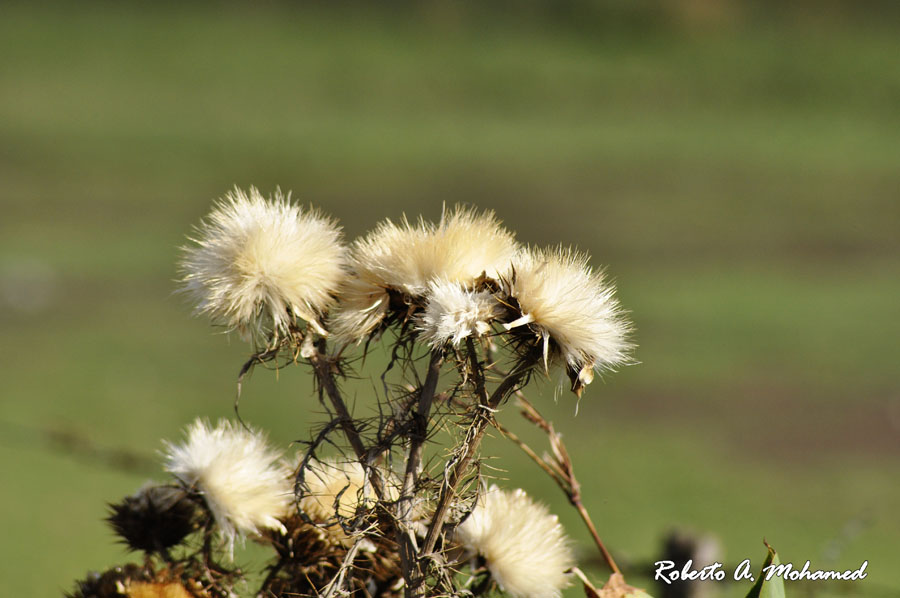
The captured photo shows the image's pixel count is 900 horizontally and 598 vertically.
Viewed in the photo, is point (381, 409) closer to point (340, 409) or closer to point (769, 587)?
point (340, 409)

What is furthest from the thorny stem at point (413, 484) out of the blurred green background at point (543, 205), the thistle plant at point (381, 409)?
the blurred green background at point (543, 205)

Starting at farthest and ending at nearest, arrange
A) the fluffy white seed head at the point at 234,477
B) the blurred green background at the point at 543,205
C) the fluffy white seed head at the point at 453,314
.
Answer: the blurred green background at the point at 543,205 → the fluffy white seed head at the point at 234,477 → the fluffy white seed head at the point at 453,314

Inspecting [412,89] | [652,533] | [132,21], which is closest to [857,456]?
[652,533]

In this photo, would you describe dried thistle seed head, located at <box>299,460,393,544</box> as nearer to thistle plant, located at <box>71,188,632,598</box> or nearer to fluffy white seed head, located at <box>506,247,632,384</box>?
thistle plant, located at <box>71,188,632,598</box>

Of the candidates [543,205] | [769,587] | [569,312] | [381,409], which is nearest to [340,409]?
[381,409]

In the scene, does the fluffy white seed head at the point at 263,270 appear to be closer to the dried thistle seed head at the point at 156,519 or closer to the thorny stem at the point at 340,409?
the thorny stem at the point at 340,409

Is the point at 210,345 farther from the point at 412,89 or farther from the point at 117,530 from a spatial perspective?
the point at 412,89
